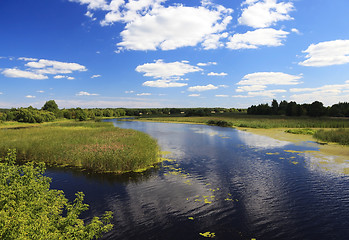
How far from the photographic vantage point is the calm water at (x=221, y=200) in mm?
11055

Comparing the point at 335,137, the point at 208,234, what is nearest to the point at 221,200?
the point at 208,234

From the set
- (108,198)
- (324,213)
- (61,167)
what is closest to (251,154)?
(324,213)

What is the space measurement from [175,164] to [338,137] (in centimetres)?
3563

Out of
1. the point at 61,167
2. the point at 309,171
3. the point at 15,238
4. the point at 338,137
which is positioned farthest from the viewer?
the point at 338,137

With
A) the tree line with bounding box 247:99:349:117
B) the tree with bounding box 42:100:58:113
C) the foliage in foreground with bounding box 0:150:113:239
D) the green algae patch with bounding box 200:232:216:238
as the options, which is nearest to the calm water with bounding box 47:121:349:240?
the green algae patch with bounding box 200:232:216:238

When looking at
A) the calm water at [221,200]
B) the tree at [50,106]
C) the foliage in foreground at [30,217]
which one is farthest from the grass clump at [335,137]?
the tree at [50,106]

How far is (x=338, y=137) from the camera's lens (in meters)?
39.3

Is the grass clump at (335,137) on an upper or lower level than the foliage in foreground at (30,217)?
lower

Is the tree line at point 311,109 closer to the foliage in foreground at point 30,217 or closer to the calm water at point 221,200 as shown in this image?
the calm water at point 221,200

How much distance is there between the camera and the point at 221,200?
47.3ft

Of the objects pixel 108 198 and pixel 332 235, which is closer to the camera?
pixel 332 235

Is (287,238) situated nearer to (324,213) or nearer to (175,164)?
(324,213)

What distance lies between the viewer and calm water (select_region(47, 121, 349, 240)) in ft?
36.3

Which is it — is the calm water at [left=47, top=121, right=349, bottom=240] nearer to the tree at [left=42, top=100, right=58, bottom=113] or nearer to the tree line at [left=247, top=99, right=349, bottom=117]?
the tree line at [left=247, top=99, right=349, bottom=117]
